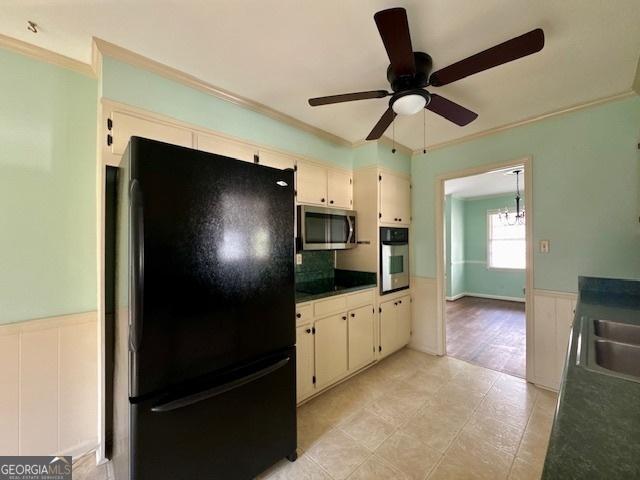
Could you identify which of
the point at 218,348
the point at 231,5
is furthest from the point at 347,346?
the point at 231,5

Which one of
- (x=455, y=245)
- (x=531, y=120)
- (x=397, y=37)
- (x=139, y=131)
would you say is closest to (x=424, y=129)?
(x=531, y=120)

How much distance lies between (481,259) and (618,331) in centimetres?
545

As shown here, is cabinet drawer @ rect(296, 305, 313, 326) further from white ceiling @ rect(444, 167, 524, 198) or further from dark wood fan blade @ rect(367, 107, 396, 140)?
white ceiling @ rect(444, 167, 524, 198)

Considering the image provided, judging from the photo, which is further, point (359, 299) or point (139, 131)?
point (359, 299)

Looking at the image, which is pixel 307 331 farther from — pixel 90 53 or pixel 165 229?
pixel 90 53

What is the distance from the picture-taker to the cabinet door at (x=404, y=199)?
10.6 ft

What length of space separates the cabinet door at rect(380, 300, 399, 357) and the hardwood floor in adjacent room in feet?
2.49

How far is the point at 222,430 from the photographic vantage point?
1338 millimetres

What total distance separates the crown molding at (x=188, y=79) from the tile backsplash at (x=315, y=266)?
1.26m

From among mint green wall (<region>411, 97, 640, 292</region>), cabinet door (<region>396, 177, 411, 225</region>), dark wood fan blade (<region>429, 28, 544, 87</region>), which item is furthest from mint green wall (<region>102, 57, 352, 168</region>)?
mint green wall (<region>411, 97, 640, 292</region>)

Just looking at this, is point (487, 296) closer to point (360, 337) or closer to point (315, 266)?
point (360, 337)

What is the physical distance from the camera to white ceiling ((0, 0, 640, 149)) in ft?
4.42

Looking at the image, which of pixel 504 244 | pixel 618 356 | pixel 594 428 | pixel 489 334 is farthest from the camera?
pixel 504 244

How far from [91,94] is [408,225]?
10.2 ft
